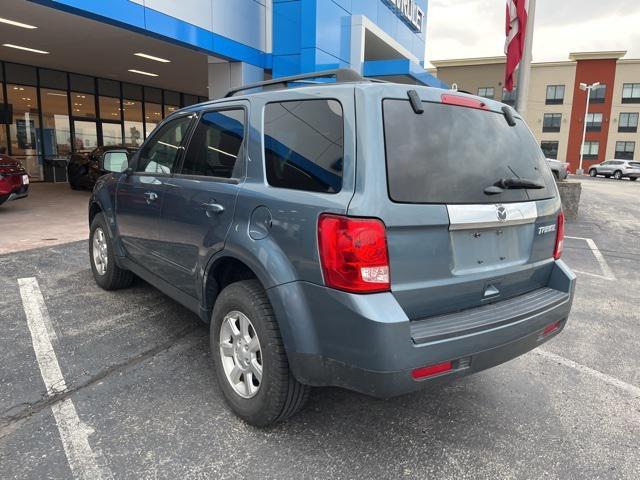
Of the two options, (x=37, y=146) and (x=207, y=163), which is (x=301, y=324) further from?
(x=37, y=146)

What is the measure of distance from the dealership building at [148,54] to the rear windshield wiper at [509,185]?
7808mm

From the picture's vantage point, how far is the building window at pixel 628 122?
48344 millimetres

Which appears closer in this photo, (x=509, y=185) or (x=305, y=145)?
(x=305, y=145)

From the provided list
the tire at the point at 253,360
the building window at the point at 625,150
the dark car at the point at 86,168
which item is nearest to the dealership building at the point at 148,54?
the dark car at the point at 86,168

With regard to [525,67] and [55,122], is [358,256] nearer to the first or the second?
[525,67]

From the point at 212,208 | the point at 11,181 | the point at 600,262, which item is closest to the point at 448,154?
the point at 212,208

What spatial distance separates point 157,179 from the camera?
151 inches

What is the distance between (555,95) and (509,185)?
55.0 metres

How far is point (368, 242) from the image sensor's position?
7.27 feet

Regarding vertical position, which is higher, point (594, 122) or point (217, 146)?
point (594, 122)

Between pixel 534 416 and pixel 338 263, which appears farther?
pixel 534 416

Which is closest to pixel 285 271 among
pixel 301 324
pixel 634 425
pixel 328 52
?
pixel 301 324

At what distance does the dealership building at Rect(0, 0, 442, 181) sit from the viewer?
10.1 m

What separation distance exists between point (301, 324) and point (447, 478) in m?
1.06
